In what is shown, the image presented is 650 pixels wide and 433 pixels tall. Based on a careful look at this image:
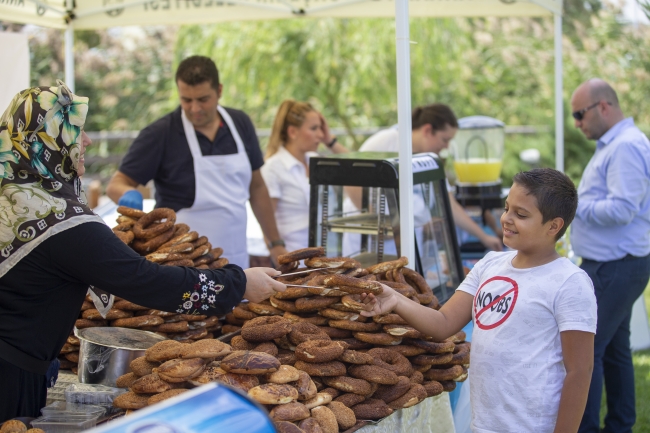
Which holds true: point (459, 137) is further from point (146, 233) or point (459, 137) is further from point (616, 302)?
point (146, 233)

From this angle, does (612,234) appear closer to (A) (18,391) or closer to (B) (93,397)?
(B) (93,397)

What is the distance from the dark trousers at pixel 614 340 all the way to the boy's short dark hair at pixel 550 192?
2.00 meters

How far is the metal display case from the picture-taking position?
387 cm

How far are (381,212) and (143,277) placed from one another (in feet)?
5.94

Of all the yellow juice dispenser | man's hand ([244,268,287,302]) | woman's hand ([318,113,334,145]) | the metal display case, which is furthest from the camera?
the yellow juice dispenser

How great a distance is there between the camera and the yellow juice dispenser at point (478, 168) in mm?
6254

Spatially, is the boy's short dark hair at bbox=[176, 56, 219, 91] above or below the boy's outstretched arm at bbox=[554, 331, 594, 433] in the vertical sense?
above

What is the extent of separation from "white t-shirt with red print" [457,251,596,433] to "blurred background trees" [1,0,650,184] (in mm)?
10062

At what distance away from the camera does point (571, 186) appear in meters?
2.43

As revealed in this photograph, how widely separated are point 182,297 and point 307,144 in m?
3.05

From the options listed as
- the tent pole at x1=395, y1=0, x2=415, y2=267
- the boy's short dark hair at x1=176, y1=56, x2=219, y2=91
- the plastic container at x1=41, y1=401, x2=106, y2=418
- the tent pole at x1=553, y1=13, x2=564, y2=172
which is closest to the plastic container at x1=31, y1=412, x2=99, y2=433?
the plastic container at x1=41, y1=401, x2=106, y2=418

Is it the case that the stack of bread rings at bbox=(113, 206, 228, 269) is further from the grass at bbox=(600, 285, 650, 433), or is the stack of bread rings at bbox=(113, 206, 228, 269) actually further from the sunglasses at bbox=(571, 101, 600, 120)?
the grass at bbox=(600, 285, 650, 433)

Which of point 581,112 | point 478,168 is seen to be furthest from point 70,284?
point 478,168

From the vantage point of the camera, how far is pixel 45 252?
222 centimetres
